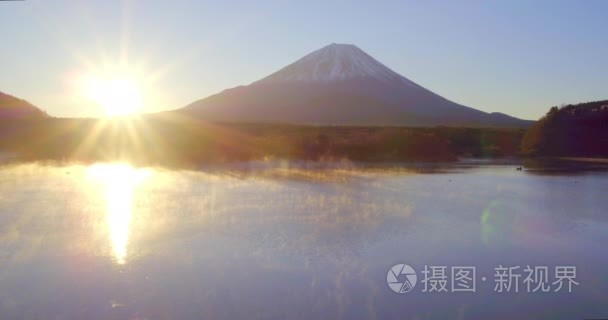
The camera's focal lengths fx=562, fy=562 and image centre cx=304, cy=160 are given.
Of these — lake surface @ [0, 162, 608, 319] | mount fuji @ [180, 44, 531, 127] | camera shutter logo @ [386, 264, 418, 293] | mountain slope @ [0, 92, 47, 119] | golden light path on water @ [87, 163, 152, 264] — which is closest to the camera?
lake surface @ [0, 162, 608, 319]

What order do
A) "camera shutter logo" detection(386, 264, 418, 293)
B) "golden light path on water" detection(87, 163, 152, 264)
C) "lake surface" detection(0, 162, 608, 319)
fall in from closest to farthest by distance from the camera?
"lake surface" detection(0, 162, 608, 319) < "camera shutter logo" detection(386, 264, 418, 293) < "golden light path on water" detection(87, 163, 152, 264)

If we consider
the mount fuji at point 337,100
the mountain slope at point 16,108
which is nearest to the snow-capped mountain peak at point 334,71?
the mount fuji at point 337,100

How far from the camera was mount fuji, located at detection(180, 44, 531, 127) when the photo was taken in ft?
256

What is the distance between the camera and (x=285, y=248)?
863 centimetres

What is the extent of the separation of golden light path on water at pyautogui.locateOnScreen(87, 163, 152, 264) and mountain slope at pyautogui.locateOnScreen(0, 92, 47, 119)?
1940cm

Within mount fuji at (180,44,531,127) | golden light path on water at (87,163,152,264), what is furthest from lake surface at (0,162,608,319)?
mount fuji at (180,44,531,127)

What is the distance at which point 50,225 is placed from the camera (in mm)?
10508

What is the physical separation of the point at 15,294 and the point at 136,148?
29819mm

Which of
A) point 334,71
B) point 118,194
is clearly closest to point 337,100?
point 334,71

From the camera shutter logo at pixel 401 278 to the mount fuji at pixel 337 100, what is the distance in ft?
214

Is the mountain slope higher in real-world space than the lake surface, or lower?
higher

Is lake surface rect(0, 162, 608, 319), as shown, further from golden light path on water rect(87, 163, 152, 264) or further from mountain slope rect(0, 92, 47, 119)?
mountain slope rect(0, 92, 47, 119)

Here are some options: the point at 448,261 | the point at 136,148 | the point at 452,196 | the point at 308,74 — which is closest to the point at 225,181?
the point at 452,196

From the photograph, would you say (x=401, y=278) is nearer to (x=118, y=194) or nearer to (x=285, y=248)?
(x=285, y=248)
